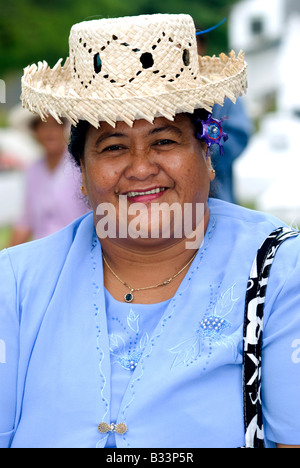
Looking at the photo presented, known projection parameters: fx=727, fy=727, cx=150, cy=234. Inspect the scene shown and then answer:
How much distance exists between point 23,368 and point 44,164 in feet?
10.1

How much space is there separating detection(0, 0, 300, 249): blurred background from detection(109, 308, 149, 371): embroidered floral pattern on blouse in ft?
3.26

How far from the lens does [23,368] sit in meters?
2.46

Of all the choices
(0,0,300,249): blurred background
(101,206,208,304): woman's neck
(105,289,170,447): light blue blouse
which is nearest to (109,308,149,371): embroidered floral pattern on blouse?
(105,289,170,447): light blue blouse

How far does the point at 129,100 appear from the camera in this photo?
2320 mm

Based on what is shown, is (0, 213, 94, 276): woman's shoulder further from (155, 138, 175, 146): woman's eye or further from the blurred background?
the blurred background

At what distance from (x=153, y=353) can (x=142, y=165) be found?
2.02 ft

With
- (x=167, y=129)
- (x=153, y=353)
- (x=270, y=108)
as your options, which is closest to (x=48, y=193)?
(x=167, y=129)

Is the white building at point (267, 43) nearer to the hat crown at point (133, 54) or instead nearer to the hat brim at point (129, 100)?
the hat brim at point (129, 100)

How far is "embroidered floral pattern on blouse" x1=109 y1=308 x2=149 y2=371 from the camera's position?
2393 mm

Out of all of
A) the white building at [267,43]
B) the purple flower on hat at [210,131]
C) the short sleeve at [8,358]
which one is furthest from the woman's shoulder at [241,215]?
the white building at [267,43]
